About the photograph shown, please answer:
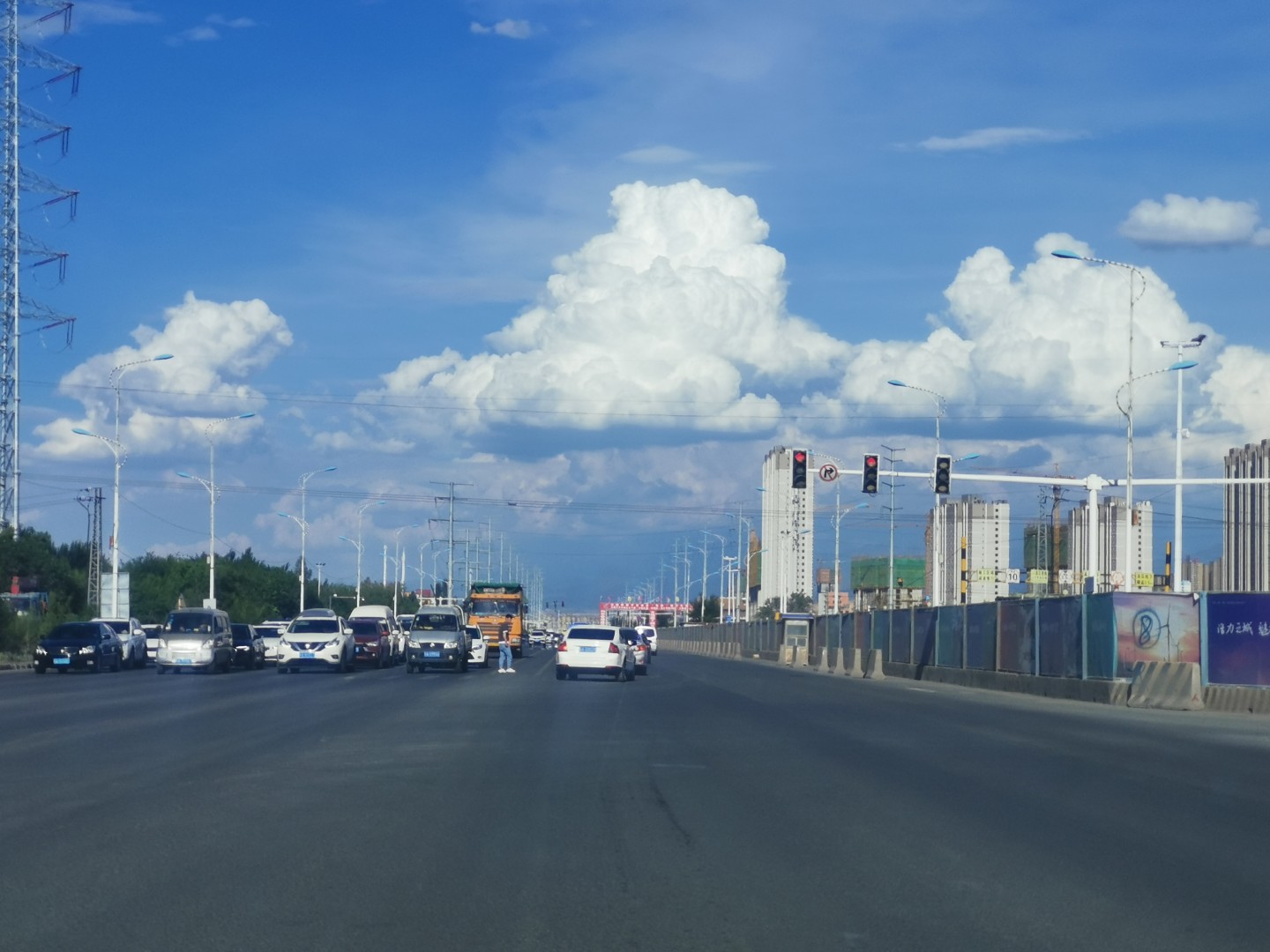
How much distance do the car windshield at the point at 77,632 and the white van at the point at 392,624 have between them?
11990mm

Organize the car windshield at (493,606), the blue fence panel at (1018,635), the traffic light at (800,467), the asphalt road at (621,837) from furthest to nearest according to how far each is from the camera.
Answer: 1. the car windshield at (493,606)
2. the traffic light at (800,467)
3. the blue fence panel at (1018,635)
4. the asphalt road at (621,837)

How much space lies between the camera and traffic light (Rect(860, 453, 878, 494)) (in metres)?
41.5

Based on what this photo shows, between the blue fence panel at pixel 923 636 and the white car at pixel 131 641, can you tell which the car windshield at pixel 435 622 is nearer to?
the white car at pixel 131 641

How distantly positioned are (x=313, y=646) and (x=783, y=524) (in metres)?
107

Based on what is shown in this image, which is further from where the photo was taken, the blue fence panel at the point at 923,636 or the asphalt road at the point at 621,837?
the blue fence panel at the point at 923,636

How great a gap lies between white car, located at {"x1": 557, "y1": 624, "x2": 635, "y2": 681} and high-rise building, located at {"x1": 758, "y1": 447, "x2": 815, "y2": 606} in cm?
7373

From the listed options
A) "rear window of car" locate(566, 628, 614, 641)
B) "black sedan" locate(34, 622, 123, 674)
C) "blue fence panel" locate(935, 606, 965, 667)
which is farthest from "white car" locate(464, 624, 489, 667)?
"blue fence panel" locate(935, 606, 965, 667)

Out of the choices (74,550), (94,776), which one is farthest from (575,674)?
(74,550)

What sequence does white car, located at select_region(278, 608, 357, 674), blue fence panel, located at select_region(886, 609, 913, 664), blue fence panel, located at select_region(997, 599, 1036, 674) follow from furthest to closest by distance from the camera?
1. blue fence panel, located at select_region(886, 609, 913, 664)
2. white car, located at select_region(278, 608, 357, 674)
3. blue fence panel, located at select_region(997, 599, 1036, 674)

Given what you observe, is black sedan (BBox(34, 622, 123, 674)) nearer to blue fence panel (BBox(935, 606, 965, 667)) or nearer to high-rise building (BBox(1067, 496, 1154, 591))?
blue fence panel (BBox(935, 606, 965, 667))

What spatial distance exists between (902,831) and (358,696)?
21.9 meters

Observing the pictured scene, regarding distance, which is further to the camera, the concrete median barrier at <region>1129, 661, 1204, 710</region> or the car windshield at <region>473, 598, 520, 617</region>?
the car windshield at <region>473, 598, 520, 617</region>

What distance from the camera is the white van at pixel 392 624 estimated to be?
62500mm

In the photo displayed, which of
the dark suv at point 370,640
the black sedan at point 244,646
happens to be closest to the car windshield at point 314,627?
the black sedan at point 244,646
